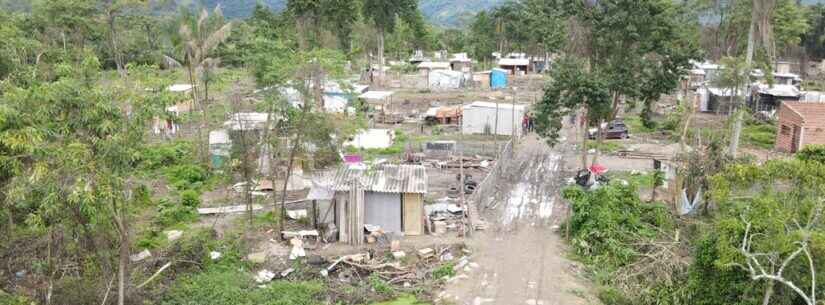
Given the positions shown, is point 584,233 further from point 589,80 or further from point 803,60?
point 803,60

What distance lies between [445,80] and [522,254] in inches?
1295

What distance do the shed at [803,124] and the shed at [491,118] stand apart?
1099cm

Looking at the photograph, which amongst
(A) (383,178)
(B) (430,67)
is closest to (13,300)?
(A) (383,178)

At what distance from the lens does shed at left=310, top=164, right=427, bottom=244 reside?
1656 cm

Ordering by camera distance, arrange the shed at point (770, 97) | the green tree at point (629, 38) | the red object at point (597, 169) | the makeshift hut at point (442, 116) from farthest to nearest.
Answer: the shed at point (770, 97) < the makeshift hut at point (442, 116) < the green tree at point (629, 38) < the red object at point (597, 169)

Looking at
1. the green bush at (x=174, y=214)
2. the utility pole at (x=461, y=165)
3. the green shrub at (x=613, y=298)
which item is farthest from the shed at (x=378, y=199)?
the green shrub at (x=613, y=298)

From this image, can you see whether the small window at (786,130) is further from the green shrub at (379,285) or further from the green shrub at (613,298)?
the green shrub at (379,285)

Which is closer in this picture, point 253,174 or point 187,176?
point 253,174

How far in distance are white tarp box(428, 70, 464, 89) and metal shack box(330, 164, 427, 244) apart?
30.8m

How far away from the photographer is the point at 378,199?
55.8ft

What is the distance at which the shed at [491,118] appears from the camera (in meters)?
30.0

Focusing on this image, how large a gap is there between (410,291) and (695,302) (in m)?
5.55

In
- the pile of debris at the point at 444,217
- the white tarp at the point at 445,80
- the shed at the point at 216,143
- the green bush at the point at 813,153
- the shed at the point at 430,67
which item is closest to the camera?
the green bush at the point at 813,153

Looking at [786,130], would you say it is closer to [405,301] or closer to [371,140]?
[371,140]
